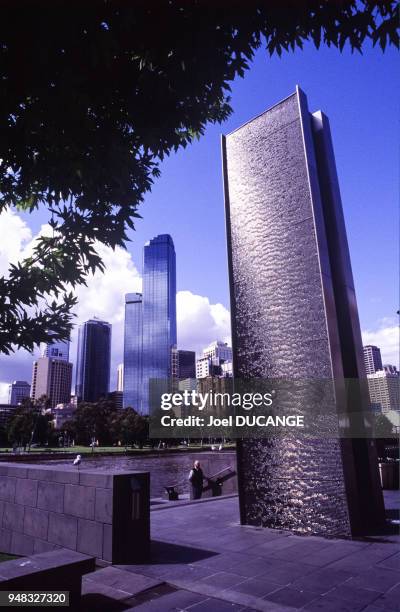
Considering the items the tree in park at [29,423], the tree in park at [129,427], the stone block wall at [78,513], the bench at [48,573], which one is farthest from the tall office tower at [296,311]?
the tree in park at [129,427]

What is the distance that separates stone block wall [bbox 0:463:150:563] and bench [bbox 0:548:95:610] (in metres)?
2.02

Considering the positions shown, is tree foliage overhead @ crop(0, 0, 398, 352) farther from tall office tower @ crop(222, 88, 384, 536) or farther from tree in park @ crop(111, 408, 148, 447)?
tree in park @ crop(111, 408, 148, 447)

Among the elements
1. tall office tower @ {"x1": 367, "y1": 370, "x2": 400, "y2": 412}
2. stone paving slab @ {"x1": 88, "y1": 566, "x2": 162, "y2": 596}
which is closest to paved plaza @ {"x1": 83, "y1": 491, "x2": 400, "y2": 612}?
stone paving slab @ {"x1": 88, "y1": 566, "x2": 162, "y2": 596}

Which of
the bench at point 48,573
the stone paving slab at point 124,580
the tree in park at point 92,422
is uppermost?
Answer: the tree in park at point 92,422

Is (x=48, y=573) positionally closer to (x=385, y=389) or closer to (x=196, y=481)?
(x=196, y=481)

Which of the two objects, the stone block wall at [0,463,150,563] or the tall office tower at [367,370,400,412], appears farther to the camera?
the tall office tower at [367,370,400,412]

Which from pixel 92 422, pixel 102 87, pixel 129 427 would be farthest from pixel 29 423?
pixel 102 87

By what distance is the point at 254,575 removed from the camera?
252 inches

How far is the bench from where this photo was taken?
15.8 ft

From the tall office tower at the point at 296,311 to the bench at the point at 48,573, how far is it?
18.0ft

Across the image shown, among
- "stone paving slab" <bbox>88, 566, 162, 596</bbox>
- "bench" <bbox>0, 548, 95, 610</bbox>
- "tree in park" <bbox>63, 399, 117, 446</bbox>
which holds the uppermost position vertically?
"tree in park" <bbox>63, 399, 117, 446</bbox>

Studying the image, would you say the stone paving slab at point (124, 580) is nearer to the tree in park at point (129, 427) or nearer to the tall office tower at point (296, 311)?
the tall office tower at point (296, 311)

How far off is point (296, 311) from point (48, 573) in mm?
7528

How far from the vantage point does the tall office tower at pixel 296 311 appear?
9.20 metres
